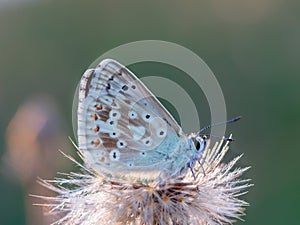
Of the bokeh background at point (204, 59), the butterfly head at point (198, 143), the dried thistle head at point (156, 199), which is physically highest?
the bokeh background at point (204, 59)

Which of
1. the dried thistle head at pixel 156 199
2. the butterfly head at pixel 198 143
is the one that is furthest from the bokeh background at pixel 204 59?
the butterfly head at pixel 198 143

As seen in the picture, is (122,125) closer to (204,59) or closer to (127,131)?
(127,131)

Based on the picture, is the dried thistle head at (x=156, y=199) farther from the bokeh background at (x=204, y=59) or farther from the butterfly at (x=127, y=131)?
the bokeh background at (x=204, y=59)

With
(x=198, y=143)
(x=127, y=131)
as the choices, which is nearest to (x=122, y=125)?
(x=127, y=131)

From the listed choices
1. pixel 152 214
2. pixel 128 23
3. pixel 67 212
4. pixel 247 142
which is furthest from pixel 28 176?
pixel 128 23

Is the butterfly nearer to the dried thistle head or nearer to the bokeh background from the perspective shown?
the dried thistle head

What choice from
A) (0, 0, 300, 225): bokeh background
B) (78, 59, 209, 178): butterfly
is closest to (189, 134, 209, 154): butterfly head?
(78, 59, 209, 178): butterfly
